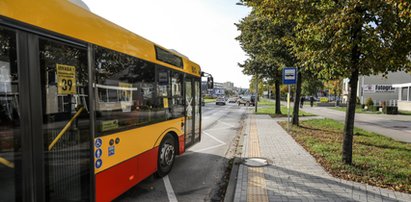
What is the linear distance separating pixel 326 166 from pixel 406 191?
1.71 m

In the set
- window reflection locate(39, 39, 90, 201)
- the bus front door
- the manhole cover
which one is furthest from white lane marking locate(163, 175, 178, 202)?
the manhole cover

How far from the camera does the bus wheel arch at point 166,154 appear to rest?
552 cm

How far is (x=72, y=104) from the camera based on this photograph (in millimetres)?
3160

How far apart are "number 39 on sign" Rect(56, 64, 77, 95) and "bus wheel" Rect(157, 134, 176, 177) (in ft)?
8.81

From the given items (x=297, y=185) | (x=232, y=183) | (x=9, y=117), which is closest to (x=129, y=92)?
(x=9, y=117)

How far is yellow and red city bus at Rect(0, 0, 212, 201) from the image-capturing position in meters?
2.46

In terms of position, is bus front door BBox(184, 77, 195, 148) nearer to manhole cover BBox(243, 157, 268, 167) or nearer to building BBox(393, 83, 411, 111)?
manhole cover BBox(243, 157, 268, 167)

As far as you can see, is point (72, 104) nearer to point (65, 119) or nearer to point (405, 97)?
point (65, 119)

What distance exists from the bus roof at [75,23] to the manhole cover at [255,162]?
12.3 ft

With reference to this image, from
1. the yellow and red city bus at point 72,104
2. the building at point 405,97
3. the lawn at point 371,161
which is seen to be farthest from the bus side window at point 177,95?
the building at point 405,97

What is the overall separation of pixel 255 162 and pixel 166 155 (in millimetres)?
2436

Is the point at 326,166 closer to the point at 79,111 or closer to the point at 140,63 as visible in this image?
the point at 140,63

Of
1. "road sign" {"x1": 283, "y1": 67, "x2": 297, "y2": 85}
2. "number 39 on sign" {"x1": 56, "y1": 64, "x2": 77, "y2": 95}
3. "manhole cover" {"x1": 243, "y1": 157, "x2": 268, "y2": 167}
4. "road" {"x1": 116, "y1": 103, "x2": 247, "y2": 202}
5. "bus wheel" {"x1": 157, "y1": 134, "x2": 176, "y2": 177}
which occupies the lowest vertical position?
"road" {"x1": 116, "y1": 103, "x2": 247, "y2": 202}

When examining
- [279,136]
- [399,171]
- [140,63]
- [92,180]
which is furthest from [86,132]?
[279,136]
